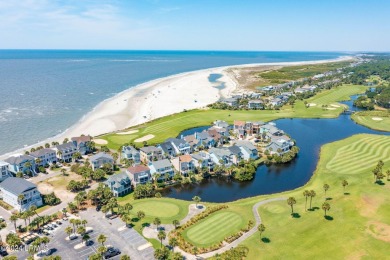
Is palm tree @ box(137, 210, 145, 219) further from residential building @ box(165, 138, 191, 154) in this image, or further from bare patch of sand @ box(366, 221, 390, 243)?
bare patch of sand @ box(366, 221, 390, 243)

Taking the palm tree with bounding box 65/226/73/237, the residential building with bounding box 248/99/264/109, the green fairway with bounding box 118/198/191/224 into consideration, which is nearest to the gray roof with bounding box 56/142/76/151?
the green fairway with bounding box 118/198/191/224

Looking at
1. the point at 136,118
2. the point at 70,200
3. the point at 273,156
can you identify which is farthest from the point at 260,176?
the point at 136,118

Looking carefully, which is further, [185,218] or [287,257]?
[185,218]

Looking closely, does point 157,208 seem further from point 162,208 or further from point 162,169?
point 162,169

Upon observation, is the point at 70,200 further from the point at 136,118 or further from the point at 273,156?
the point at 136,118

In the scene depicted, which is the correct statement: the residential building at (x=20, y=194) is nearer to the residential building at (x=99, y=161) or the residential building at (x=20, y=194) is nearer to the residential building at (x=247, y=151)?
the residential building at (x=99, y=161)

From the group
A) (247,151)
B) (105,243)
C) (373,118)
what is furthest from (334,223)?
(373,118)

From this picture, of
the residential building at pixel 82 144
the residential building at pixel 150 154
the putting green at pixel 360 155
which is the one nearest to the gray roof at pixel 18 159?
the residential building at pixel 82 144
